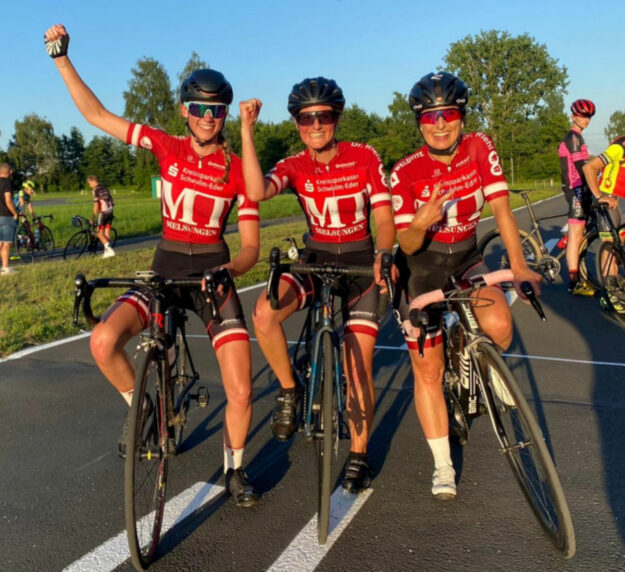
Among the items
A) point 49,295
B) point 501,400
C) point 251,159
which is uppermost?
point 251,159

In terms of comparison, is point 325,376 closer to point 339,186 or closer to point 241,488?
point 241,488

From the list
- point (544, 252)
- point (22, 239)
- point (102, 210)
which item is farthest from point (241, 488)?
point (22, 239)

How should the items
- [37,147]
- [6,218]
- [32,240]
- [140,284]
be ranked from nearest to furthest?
[140,284], [6,218], [32,240], [37,147]

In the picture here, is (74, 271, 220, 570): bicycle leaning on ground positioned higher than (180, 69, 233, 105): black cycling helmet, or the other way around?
(180, 69, 233, 105): black cycling helmet

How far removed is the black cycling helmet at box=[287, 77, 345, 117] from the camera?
397cm

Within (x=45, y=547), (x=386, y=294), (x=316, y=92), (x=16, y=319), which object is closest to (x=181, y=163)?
(x=316, y=92)

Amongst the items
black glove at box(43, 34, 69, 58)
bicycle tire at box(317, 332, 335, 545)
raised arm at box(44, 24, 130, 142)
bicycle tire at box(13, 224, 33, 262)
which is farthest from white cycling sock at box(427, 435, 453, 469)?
bicycle tire at box(13, 224, 33, 262)

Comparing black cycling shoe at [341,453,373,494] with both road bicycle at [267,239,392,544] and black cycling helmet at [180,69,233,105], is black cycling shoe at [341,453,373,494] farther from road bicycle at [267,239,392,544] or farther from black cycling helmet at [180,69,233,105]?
black cycling helmet at [180,69,233,105]

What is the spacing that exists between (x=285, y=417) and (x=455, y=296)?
1459 millimetres

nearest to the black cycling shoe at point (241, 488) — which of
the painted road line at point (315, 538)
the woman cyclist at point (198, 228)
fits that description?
the woman cyclist at point (198, 228)

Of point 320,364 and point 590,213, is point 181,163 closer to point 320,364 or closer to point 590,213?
point 320,364

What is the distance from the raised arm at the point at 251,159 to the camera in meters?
3.55

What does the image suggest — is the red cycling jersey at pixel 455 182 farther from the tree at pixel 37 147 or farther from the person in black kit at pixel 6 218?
the tree at pixel 37 147

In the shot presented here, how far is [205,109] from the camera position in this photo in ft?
12.7
